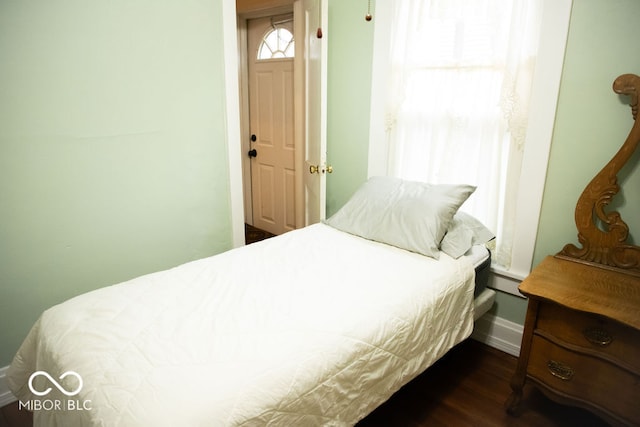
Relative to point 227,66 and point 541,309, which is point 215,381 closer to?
point 541,309

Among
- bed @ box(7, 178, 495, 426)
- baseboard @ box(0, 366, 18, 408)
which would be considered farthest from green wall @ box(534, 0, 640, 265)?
baseboard @ box(0, 366, 18, 408)

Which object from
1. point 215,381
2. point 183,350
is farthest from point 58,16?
point 215,381

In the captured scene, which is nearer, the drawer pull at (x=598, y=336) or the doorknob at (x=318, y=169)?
the drawer pull at (x=598, y=336)

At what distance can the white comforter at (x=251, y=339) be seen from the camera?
3.43ft

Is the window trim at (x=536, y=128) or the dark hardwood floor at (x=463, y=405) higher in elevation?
the window trim at (x=536, y=128)

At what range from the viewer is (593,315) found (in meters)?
1.42

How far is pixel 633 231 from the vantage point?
68.5 inches

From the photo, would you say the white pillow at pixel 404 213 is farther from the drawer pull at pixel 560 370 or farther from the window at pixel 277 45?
the window at pixel 277 45

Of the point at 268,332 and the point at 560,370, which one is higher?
the point at 268,332

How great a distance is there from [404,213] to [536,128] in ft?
2.51

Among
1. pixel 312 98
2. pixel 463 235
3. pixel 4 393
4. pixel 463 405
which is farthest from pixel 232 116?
pixel 463 405

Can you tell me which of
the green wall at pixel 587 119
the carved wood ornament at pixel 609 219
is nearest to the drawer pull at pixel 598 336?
the carved wood ornament at pixel 609 219

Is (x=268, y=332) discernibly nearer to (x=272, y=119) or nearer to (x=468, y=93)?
(x=468, y=93)

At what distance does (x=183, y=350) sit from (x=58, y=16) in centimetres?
155
